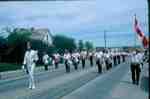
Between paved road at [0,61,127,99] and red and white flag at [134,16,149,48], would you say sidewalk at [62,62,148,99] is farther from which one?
red and white flag at [134,16,149,48]

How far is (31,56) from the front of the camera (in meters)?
16.0

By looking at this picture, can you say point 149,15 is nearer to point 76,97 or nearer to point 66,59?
point 76,97

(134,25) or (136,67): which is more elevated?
(134,25)

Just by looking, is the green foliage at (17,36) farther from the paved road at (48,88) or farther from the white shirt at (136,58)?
the white shirt at (136,58)

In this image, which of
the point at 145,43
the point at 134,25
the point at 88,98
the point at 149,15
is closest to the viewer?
the point at 149,15

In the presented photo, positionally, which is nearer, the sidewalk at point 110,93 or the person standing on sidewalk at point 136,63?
the sidewalk at point 110,93

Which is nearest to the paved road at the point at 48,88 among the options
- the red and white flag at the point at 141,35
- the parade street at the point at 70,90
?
the parade street at the point at 70,90

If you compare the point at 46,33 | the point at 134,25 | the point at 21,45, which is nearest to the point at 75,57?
the point at 21,45

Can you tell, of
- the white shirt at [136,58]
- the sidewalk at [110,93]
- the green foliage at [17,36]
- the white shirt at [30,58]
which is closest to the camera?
the sidewalk at [110,93]

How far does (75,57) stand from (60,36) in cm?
7084

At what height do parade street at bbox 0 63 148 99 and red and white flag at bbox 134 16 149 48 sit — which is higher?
red and white flag at bbox 134 16 149 48

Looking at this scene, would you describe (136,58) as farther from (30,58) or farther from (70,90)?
(30,58)

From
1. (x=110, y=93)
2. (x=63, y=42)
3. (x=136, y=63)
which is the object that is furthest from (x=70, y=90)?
(x=63, y=42)

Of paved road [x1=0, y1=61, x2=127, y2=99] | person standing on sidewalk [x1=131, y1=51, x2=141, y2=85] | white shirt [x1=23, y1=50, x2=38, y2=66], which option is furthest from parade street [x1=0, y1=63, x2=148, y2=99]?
white shirt [x1=23, y1=50, x2=38, y2=66]
